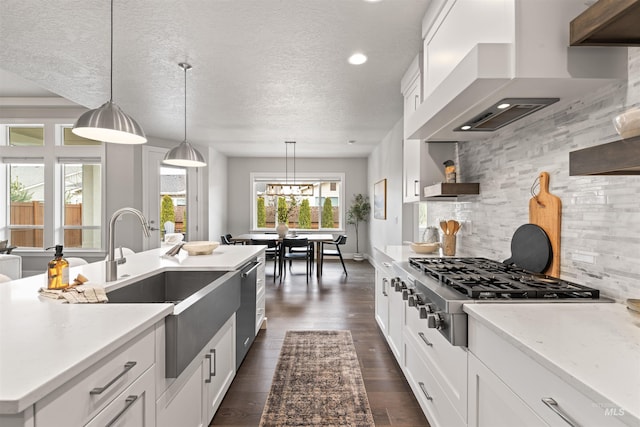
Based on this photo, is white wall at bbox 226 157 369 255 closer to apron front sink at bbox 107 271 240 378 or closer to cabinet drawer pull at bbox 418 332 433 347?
apron front sink at bbox 107 271 240 378

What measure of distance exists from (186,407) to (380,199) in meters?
5.67

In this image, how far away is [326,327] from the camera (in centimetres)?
336

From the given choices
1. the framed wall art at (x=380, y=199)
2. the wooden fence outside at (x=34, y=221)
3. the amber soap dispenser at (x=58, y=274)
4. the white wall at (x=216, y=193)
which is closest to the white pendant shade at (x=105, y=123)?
the amber soap dispenser at (x=58, y=274)

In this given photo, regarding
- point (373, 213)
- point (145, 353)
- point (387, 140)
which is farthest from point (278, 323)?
point (373, 213)

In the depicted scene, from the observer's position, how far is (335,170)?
27.7 ft

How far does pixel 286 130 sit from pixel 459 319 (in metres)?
4.85

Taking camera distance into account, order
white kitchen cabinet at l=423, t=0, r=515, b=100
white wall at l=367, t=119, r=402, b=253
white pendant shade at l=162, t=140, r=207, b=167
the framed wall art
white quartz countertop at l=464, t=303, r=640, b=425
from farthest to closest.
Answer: the framed wall art < white wall at l=367, t=119, r=402, b=253 < white pendant shade at l=162, t=140, r=207, b=167 < white kitchen cabinet at l=423, t=0, r=515, b=100 < white quartz countertop at l=464, t=303, r=640, b=425

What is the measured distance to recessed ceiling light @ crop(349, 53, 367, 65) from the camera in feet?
9.32

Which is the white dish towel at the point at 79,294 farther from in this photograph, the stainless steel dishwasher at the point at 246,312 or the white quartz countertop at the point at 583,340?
the white quartz countertop at the point at 583,340

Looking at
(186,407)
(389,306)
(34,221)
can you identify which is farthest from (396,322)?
(34,221)

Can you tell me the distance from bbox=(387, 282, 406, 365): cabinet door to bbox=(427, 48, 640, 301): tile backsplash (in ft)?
2.28

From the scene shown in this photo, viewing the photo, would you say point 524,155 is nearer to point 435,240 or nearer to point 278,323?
point 435,240

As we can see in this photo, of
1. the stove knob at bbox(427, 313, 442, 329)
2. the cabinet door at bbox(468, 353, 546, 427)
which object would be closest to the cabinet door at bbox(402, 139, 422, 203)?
the stove knob at bbox(427, 313, 442, 329)

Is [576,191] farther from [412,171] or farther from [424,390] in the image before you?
[412,171]
